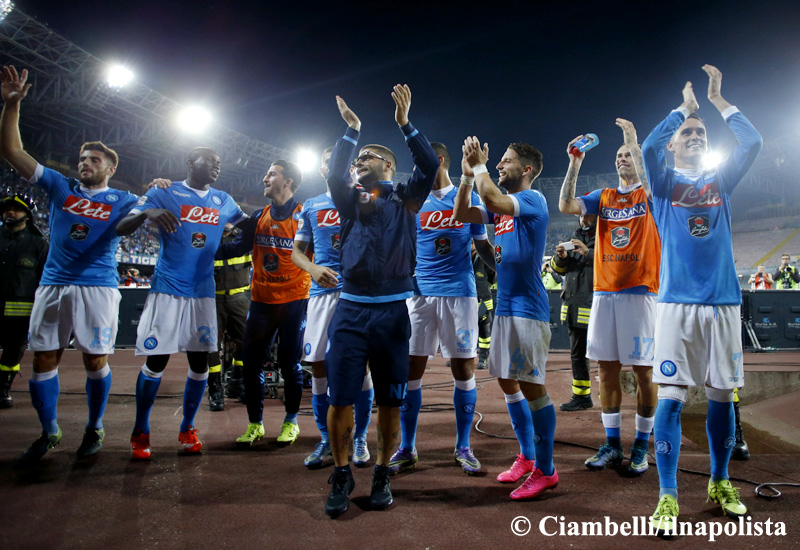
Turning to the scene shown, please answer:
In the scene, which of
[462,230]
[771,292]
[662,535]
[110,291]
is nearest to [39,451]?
[110,291]

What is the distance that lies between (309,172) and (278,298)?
32.1 m

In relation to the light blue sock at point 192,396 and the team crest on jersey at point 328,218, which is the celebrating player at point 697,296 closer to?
the team crest on jersey at point 328,218

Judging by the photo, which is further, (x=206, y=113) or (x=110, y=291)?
(x=206, y=113)

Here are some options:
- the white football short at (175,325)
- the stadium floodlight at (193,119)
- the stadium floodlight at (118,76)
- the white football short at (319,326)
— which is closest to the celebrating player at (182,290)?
the white football short at (175,325)

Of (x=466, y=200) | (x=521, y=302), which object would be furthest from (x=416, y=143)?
(x=521, y=302)

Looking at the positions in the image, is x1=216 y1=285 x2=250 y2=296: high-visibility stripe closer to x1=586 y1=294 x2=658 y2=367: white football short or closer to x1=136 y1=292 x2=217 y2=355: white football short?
x1=136 y1=292 x2=217 y2=355: white football short

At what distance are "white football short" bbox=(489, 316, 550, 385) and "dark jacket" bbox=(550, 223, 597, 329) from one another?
2.74 metres

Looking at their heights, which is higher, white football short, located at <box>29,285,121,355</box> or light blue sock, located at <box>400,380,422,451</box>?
white football short, located at <box>29,285,121,355</box>

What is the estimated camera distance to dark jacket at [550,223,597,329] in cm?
604

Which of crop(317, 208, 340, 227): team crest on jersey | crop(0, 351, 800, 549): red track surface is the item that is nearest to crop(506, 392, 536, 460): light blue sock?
crop(0, 351, 800, 549): red track surface

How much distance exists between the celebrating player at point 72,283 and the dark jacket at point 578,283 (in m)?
4.82

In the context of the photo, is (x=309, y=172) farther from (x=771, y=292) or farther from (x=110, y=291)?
(x=110, y=291)

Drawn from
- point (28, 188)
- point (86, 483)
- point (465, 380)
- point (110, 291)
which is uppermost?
point (28, 188)

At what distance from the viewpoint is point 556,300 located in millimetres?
12188
